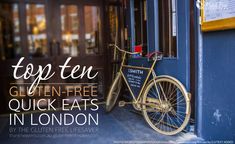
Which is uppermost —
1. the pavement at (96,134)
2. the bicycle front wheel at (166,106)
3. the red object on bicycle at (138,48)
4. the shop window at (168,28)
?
the shop window at (168,28)

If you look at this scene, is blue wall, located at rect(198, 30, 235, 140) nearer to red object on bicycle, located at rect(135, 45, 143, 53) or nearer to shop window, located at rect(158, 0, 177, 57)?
shop window, located at rect(158, 0, 177, 57)

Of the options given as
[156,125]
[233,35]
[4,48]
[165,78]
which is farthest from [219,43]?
[4,48]

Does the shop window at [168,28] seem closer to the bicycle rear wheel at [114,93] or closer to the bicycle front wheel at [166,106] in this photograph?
the bicycle front wheel at [166,106]

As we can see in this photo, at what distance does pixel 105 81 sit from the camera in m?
4.55

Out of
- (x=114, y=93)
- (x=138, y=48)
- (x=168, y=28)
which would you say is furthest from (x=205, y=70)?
(x=114, y=93)

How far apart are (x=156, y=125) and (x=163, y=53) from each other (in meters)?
1.00

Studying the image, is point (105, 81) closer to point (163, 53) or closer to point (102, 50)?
point (102, 50)

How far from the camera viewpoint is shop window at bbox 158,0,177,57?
3.12 meters

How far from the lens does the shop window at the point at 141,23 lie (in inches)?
147

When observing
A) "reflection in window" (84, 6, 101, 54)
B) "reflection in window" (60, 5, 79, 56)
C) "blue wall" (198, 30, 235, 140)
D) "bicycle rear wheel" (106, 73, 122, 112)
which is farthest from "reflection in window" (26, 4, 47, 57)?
"blue wall" (198, 30, 235, 140)

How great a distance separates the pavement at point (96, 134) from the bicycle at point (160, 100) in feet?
0.49

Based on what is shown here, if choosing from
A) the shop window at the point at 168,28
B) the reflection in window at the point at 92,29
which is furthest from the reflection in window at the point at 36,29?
the shop window at the point at 168,28

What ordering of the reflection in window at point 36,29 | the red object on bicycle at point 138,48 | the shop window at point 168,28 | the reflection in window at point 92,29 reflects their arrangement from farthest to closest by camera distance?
the reflection in window at point 92,29, the reflection in window at point 36,29, the red object on bicycle at point 138,48, the shop window at point 168,28

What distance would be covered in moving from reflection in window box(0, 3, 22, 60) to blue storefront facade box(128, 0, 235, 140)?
2.43 meters
